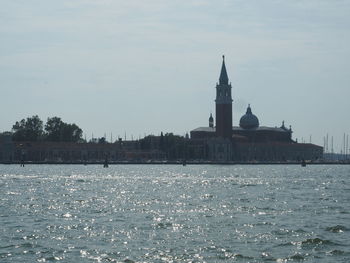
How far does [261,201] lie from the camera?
2318 inches

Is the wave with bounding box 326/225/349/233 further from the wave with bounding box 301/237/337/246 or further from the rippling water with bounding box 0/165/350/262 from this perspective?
the wave with bounding box 301/237/337/246

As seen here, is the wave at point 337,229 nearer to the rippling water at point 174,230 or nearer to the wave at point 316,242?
the rippling water at point 174,230

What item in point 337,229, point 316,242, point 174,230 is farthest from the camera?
point 337,229

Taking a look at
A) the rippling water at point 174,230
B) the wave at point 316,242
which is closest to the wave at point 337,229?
the rippling water at point 174,230

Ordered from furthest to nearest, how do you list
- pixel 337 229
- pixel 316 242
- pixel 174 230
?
1. pixel 337 229
2. pixel 174 230
3. pixel 316 242

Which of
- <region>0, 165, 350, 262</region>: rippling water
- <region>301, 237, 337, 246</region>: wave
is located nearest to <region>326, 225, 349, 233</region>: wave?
<region>0, 165, 350, 262</region>: rippling water

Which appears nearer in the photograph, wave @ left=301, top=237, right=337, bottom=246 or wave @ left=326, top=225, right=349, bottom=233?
wave @ left=301, top=237, right=337, bottom=246

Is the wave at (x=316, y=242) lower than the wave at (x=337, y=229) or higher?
lower

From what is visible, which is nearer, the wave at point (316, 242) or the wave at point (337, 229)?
the wave at point (316, 242)

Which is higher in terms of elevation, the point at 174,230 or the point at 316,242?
the point at 174,230

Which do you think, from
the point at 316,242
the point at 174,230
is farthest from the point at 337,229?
the point at 174,230

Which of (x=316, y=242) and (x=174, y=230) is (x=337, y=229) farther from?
(x=174, y=230)

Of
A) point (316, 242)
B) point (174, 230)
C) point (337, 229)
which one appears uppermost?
point (337, 229)

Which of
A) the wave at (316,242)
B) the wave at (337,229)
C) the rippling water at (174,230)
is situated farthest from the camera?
the wave at (337,229)
